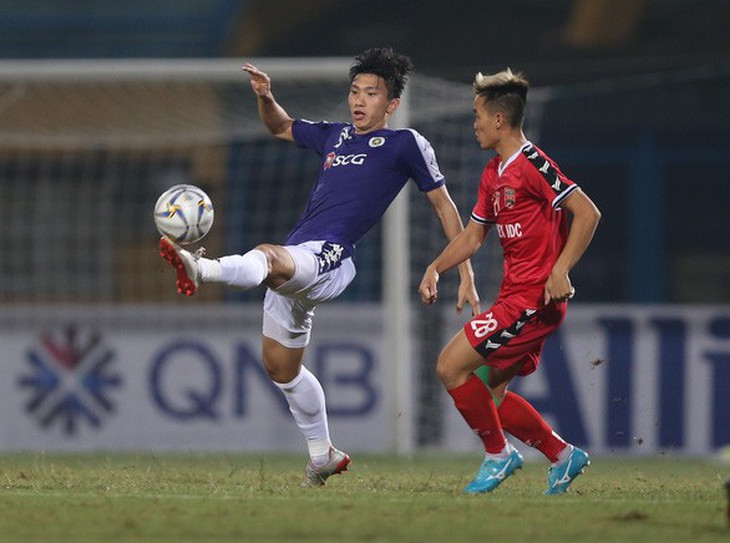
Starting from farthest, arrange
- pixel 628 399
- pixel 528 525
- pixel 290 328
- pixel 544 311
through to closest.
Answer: pixel 628 399
pixel 290 328
pixel 544 311
pixel 528 525

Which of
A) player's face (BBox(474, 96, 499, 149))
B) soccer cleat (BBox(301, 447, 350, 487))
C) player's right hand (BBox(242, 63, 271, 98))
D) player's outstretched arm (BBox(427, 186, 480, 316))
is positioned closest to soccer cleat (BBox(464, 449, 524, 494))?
player's outstretched arm (BBox(427, 186, 480, 316))

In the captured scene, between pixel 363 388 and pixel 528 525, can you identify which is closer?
pixel 528 525

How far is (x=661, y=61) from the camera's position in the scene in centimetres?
2238

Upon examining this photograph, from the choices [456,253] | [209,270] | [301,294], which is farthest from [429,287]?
[209,270]

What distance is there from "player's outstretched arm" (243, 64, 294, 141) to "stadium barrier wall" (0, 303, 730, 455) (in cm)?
423

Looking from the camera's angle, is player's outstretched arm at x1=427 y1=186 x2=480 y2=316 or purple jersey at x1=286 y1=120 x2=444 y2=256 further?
purple jersey at x1=286 y1=120 x2=444 y2=256

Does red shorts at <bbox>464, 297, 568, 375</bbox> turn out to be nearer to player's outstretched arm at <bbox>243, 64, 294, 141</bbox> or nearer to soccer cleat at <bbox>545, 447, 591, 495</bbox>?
soccer cleat at <bbox>545, 447, 591, 495</bbox>

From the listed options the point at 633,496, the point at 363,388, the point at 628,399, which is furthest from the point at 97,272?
the point at 633,496

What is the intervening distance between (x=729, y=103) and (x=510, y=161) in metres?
14.2

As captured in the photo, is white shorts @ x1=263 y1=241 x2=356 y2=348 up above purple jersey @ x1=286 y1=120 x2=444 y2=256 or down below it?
below

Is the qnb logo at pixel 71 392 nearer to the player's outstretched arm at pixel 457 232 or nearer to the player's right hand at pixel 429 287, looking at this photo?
the player's outstretched arm at pixel 457 232

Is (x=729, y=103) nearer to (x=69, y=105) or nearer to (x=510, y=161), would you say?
(x=69, y=105)

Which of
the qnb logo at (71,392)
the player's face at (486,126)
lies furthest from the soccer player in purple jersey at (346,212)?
the qnb logo at (71,392)

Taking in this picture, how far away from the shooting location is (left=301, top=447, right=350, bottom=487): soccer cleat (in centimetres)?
826
